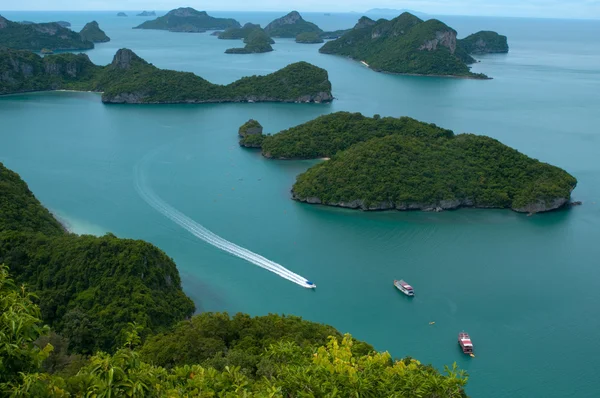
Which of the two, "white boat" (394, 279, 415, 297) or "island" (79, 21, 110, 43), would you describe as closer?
"white boat" (394, 279, 415, 297)

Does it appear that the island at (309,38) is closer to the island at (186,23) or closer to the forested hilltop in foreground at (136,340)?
the island at (186,23)

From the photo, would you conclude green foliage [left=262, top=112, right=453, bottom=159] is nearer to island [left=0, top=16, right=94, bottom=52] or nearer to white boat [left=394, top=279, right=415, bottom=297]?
white boat [left=394, top=279, right=415, bottom=297]

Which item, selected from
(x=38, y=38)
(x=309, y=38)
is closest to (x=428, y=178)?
(x=38, y=38)

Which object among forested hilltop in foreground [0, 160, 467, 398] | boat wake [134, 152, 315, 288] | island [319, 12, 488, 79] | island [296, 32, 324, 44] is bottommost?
boat wake [134, 152, 315, 288]

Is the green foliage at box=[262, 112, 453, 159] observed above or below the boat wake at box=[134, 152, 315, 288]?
above

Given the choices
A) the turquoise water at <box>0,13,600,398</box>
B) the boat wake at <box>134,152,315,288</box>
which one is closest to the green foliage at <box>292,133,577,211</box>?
the turquoise water at <box>0,13,600,398</box>

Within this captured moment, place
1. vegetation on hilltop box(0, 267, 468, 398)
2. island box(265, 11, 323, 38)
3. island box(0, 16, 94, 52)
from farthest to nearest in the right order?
island box(265, 11, 323, 38)
island box(0, 16, 94, 52)
vegetation on hilltop box(0, 267, 468, 398)

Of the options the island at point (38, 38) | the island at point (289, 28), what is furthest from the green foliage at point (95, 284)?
the island at point (289, 28)

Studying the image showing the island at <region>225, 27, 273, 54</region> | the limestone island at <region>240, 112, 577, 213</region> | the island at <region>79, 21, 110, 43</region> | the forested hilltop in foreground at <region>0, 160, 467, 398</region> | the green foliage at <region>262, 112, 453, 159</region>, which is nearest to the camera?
the forested hilltop in foreground at <region>0, 160, 467, 398</region>
